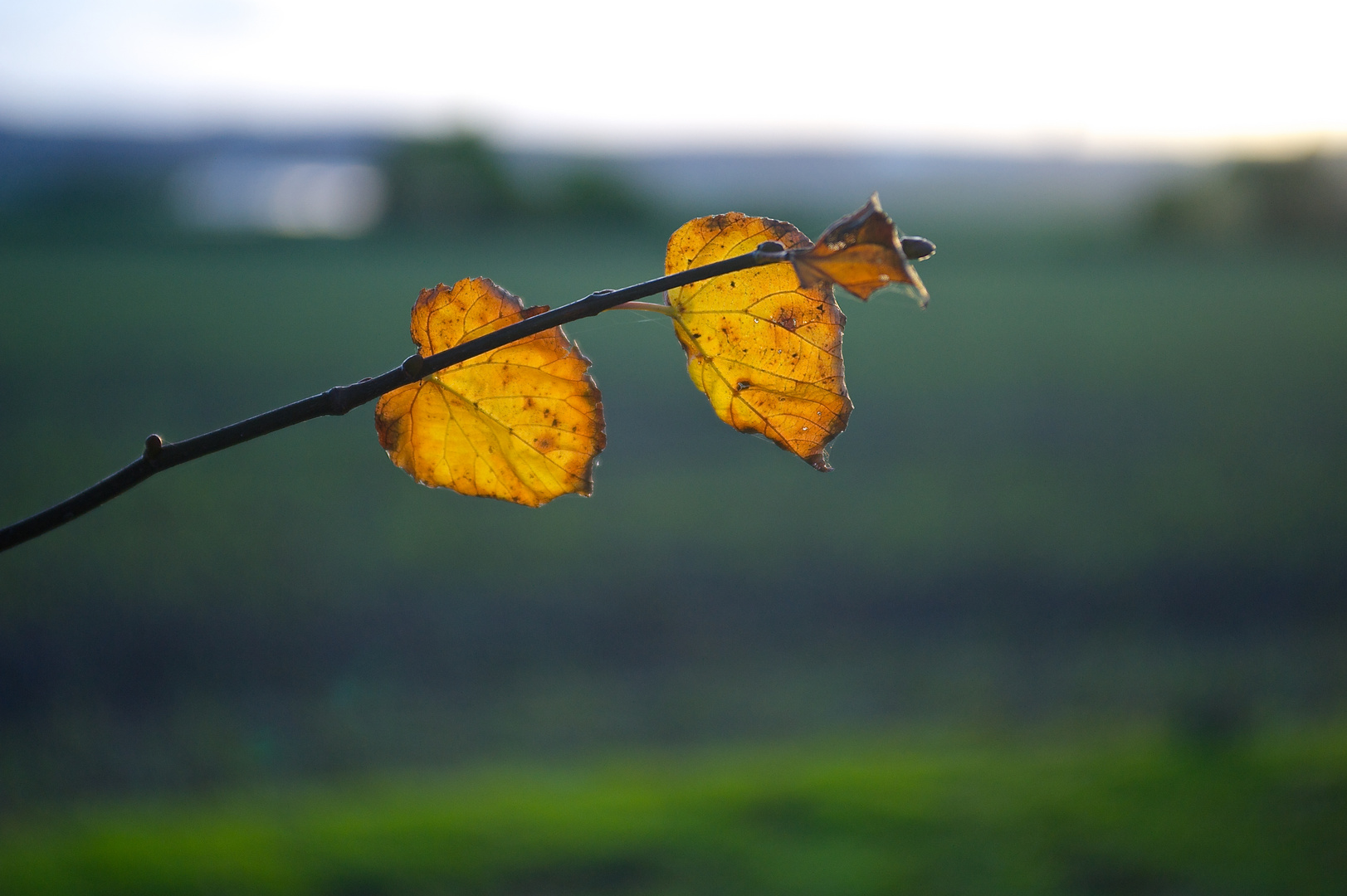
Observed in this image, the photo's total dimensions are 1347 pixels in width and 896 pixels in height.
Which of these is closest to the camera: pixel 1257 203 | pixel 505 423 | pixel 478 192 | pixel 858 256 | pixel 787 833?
pixel 858 256

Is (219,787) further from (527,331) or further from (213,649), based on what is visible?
(527,331)

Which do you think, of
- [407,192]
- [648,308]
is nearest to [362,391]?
[648,308]

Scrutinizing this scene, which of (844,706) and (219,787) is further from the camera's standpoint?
(844,706)

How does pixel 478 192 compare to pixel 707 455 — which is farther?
pixel 478 192

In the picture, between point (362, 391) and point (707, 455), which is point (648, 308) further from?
point (707, 455)

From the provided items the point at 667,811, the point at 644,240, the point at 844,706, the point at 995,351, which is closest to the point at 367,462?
the point at 844,706

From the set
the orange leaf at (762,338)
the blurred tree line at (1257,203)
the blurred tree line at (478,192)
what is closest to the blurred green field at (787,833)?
the orange leaf at (762,338)
